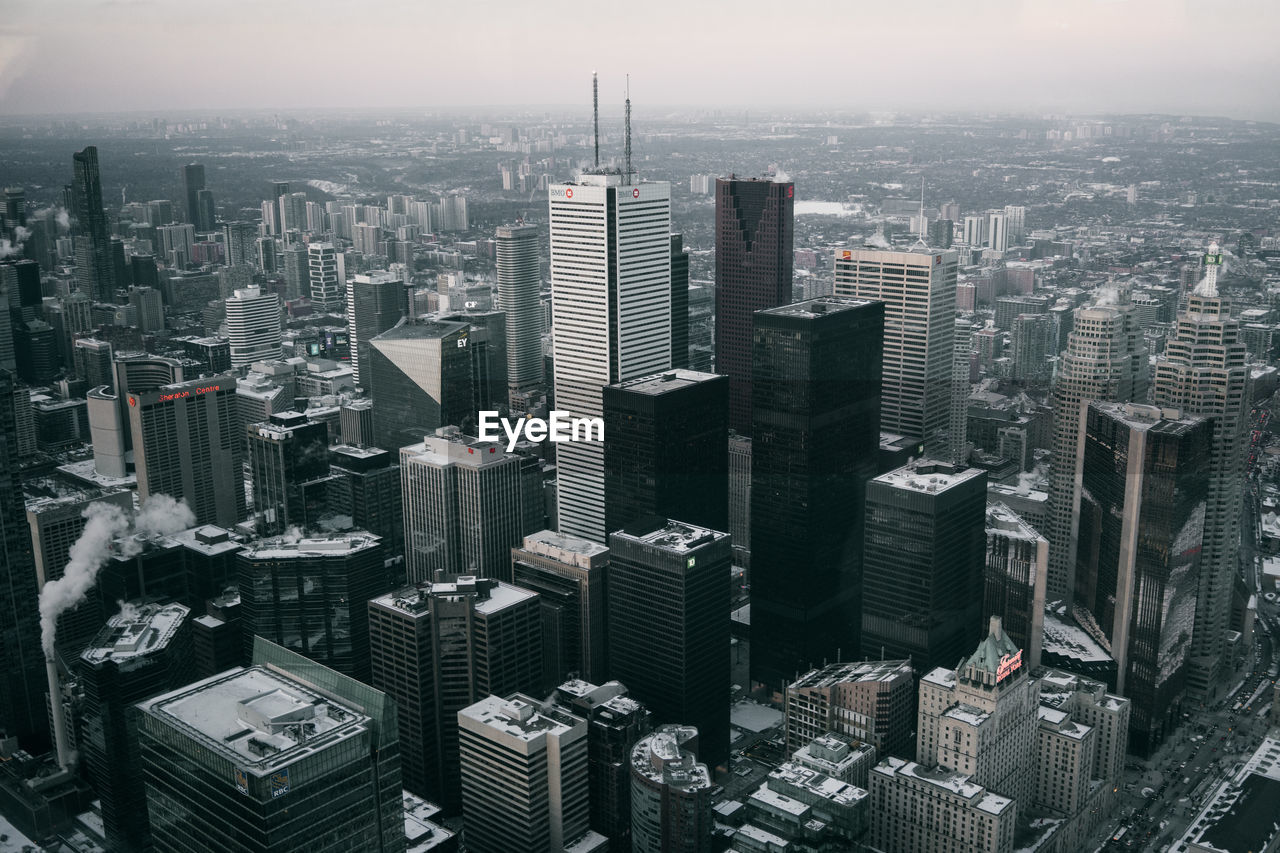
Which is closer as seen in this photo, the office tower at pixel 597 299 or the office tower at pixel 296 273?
the office tower at pixel 597 299

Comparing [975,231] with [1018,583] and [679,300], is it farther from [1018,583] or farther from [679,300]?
[1018,583]

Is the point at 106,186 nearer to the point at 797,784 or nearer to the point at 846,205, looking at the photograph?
the point at 846,205

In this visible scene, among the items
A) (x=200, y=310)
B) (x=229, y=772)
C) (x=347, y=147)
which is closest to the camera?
(x=229, y=772)

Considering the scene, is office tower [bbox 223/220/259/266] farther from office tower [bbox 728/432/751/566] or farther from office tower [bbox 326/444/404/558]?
office tower [bbox 728/432/751/566]

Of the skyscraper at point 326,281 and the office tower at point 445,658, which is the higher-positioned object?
the skyscraper at point 326,281

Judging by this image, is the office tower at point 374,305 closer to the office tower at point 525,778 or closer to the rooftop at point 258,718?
the office tower at point 525,778

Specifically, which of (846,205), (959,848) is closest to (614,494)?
(959,848)

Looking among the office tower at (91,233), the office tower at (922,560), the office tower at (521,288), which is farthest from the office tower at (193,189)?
the office tower at (922,560)
